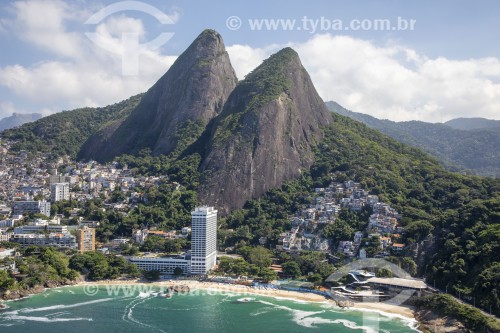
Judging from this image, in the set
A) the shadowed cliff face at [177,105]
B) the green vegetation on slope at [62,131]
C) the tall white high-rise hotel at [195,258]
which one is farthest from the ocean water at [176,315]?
the green vegetation on slope at [62,131]

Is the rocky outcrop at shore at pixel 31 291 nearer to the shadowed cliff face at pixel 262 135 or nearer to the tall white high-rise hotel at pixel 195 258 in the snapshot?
the tall white high-rise hotel at pixel 195 258

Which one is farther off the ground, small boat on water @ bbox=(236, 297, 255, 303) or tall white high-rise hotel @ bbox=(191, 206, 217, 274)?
tall white high-rise hotel @ bbox=(191, 206, 217, 274)

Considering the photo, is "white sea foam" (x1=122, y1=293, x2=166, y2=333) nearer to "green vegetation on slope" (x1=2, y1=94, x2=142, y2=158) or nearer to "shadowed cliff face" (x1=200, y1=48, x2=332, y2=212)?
"shadowed cliff face" (x1=200, y1=48, x2=332, y2=212)

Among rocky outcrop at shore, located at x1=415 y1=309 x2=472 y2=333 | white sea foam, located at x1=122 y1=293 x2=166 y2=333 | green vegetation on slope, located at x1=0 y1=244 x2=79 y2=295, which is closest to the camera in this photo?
rocky outcrop at shore, located at x1=415 y1=309 x2=472 y2=333

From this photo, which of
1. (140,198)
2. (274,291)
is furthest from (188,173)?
(274,291)

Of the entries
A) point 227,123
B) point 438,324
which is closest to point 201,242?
point 438,324

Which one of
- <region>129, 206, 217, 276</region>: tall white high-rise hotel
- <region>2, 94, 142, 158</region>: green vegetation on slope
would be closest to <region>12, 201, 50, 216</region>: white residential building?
<region>129, 206, 217, 276</region>: tall white high-rise hotel

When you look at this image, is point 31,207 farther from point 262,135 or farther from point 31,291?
point 262,135
